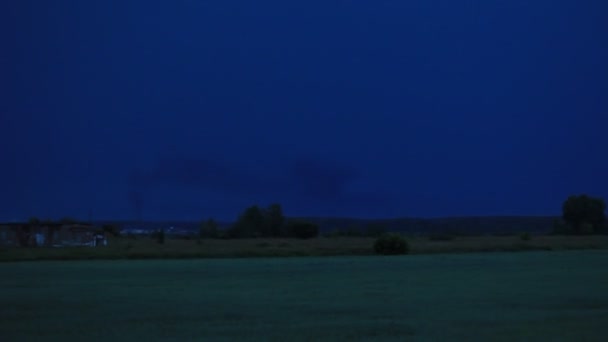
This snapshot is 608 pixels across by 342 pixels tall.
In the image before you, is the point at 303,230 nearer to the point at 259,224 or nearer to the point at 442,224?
the point at 259,224

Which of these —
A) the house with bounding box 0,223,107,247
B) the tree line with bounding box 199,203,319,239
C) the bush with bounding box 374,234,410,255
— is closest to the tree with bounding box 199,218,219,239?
the tree line with bounding box 199,203,319,239

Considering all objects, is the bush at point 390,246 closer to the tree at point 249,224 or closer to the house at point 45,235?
the house at point 45,235

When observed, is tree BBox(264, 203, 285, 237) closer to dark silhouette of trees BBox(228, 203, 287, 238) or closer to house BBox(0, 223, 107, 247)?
dark silhouette of trees BBox(228, 203, 287, 238)

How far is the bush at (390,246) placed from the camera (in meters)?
67.2

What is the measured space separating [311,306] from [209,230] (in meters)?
99.7

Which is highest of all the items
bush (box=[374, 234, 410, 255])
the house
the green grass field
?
the house

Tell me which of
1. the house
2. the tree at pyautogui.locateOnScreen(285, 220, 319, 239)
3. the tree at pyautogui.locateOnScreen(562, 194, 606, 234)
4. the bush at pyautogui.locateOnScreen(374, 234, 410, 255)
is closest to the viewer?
the bush at pyautogui.locateOnScreen(374, 234, 410, 255)

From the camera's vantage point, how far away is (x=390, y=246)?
6744 centimetres

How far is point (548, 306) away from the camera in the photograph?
899 inches

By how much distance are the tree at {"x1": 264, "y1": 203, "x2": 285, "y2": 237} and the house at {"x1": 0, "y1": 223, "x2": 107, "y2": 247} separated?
44.4 meters

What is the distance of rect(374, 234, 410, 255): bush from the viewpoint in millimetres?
67188

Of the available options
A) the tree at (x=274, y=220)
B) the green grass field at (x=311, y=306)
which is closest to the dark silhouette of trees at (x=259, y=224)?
the tree at (x=274, y=220)

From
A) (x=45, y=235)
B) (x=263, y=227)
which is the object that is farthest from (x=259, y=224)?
(x=45, y=235)

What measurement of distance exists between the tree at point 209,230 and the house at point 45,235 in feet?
119
